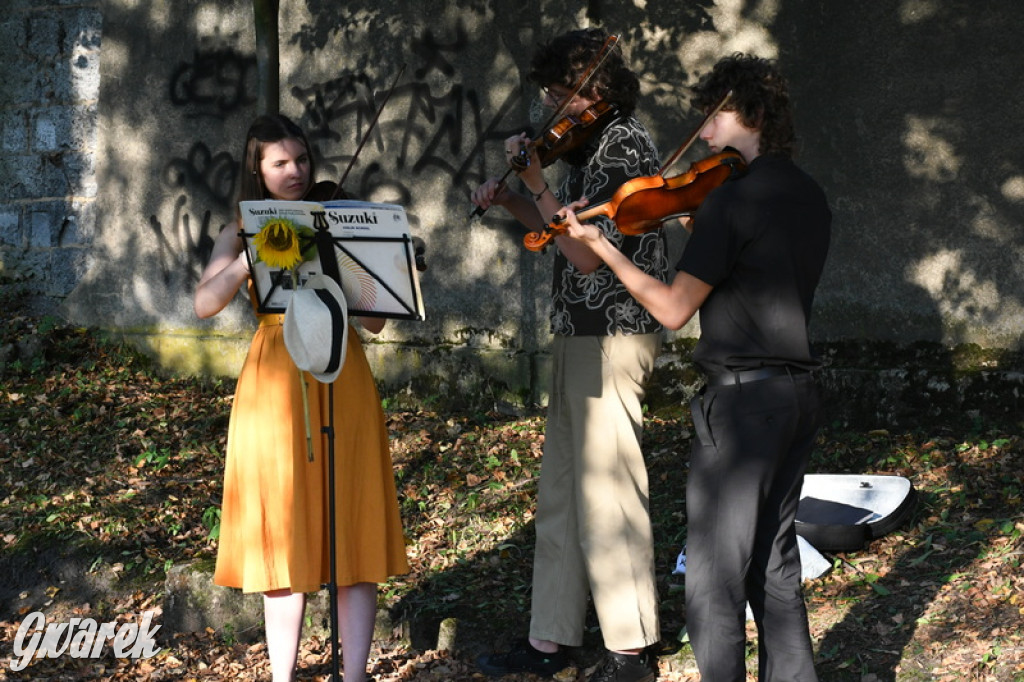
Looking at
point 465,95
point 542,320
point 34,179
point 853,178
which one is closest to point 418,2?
point 465,95

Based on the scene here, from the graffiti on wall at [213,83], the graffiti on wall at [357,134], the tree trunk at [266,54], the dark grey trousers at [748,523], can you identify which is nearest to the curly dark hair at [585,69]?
the dark grey trousers at [748,523]

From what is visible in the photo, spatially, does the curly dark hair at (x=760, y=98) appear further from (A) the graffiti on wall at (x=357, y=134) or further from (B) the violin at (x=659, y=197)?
(A) the graffiti on wall at (x=357, y=134)

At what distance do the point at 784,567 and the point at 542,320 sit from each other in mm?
4054

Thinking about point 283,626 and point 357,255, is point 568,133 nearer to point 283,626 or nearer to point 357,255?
point 357,255

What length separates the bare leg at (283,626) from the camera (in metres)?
3.78

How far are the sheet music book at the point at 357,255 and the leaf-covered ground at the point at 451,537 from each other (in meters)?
1.56

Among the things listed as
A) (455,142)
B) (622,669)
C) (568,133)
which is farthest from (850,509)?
(455,142)

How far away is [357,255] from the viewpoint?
3566mm

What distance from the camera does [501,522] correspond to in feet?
18.3

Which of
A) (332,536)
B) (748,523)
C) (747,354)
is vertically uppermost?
(747,354)

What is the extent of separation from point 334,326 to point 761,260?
1319mm

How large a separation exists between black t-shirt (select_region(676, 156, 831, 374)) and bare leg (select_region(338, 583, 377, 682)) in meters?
1.54

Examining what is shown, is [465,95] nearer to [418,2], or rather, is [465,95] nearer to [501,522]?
[418,2]

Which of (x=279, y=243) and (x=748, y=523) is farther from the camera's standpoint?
(x=279, y=243)
